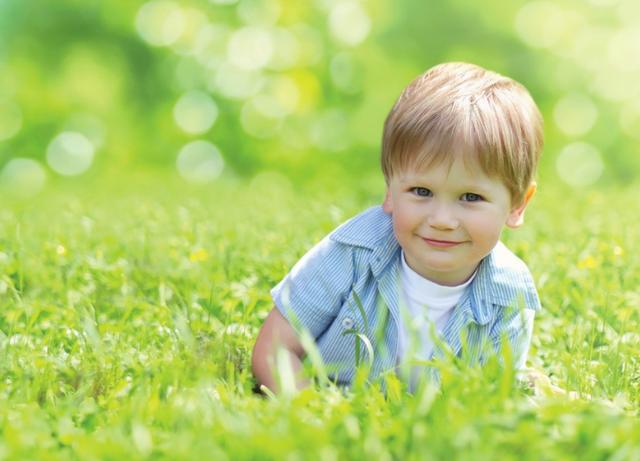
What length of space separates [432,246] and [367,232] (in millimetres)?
263

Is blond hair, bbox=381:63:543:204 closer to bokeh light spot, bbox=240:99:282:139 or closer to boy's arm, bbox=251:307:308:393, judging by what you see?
boy's arm, bbox=251:307:308:393

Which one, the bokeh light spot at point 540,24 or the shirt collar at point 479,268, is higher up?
the bokeh light spot at point 540,24

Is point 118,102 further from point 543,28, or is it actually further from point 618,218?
point 618,218

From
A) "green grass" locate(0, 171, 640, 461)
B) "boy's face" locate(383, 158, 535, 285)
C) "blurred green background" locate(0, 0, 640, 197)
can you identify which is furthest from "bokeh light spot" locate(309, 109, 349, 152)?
"boy's face" locate(383, 158, 535, 285)

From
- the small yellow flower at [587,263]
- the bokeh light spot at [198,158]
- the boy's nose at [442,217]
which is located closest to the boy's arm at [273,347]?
the boy's nose at [442,217]

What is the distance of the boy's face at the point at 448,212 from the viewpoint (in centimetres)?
287

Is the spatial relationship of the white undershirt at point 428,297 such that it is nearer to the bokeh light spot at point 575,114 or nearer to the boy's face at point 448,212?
the boy's face at point 448,212

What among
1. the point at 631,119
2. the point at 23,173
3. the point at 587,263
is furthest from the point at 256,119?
the point at 587,263

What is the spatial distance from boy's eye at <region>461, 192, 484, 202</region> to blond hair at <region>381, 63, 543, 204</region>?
0.08 meters

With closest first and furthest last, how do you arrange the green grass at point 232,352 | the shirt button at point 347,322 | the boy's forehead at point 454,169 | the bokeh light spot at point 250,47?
the green grass at point 232,352 → the boy's forehead at point 454,169 → the shirt button at point 347,322 → the bokeh light spot at point 250,47

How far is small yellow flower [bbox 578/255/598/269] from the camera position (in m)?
4.23

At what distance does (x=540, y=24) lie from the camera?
11.8 metres

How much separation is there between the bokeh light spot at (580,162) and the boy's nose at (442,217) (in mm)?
8505

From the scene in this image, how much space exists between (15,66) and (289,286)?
9866 mm
